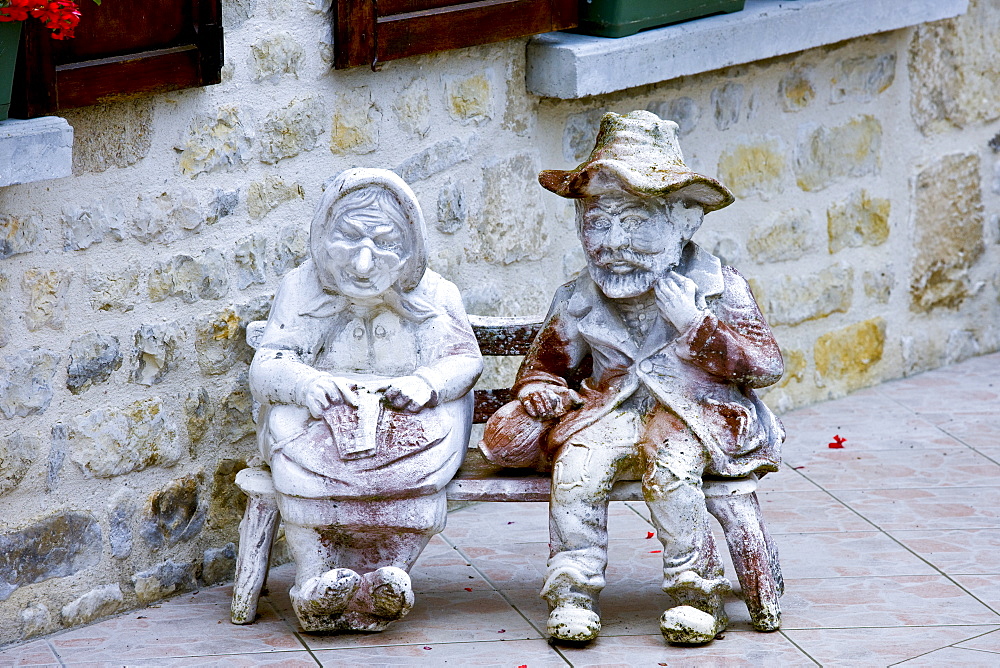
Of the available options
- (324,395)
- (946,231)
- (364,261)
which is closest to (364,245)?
(364,261)

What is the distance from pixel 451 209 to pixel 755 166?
4.50 feet

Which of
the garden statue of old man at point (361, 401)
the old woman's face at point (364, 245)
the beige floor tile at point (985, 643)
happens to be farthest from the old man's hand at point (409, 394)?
the beige floor tile at point (985, 643)

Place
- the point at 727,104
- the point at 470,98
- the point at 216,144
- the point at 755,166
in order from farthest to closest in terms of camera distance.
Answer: the point at 755,166 < the point at 727,104 < the point at 470,98 < the point at 216,144

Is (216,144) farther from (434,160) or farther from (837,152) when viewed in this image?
(837,152)

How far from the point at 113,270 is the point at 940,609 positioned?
2.47 m

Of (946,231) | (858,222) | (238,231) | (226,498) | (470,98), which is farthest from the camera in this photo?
(946,231)

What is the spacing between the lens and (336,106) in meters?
4.90

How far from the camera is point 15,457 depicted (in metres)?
4.28

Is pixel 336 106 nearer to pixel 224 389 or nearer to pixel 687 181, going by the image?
pixel 224 389

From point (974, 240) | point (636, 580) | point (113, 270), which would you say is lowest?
point (636, 580)

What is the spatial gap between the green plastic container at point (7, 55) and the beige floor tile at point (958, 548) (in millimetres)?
2942

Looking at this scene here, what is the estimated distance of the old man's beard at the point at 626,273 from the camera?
4273mm

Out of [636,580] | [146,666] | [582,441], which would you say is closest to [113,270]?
[146,666]

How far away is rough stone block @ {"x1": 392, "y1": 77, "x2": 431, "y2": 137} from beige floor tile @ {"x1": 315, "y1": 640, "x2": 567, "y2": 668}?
167 centimetres
